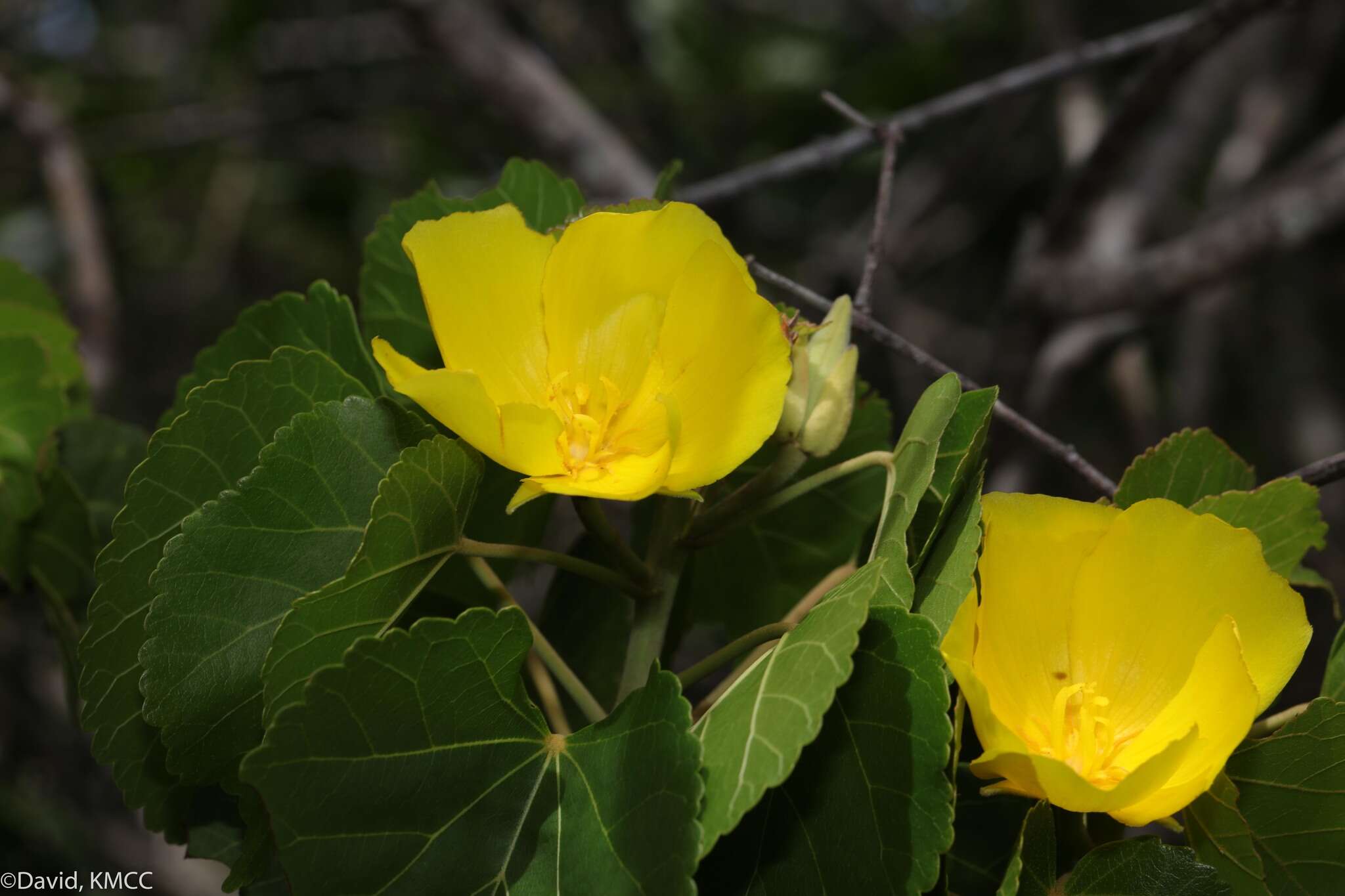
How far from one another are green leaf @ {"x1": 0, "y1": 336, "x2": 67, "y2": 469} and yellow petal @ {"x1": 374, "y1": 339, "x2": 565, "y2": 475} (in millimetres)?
497

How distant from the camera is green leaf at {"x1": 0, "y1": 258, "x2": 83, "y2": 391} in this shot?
3.53 feet

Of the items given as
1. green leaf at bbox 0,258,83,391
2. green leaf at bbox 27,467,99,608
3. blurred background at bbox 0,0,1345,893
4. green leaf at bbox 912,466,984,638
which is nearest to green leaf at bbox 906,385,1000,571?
green leaf at bbox 912,466,984,638

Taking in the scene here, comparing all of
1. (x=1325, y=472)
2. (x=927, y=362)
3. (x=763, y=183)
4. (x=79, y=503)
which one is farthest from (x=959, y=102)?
(x=79, y=503)

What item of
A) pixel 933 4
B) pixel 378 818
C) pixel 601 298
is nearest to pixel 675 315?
pixel 601 298

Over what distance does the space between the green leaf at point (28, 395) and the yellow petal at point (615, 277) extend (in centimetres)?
53

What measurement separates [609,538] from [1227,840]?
16.1 inches

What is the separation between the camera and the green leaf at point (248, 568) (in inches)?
26.1

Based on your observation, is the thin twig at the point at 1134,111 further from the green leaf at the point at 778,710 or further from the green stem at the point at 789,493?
the green leaf at the point at 778,710

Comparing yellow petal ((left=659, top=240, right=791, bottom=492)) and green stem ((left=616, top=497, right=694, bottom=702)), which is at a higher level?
yellow petal ((left=659, top=240, right=791, bottom=492))

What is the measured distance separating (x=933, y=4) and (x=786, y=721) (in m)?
3.28

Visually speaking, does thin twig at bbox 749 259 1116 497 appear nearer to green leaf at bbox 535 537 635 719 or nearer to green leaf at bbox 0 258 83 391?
green leaf at bbox 535 537 635 719

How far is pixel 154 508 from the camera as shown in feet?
2.33

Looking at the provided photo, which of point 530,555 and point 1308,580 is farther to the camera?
point 1308,580

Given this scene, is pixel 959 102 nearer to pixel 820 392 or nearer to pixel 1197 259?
pixel 1197 259
